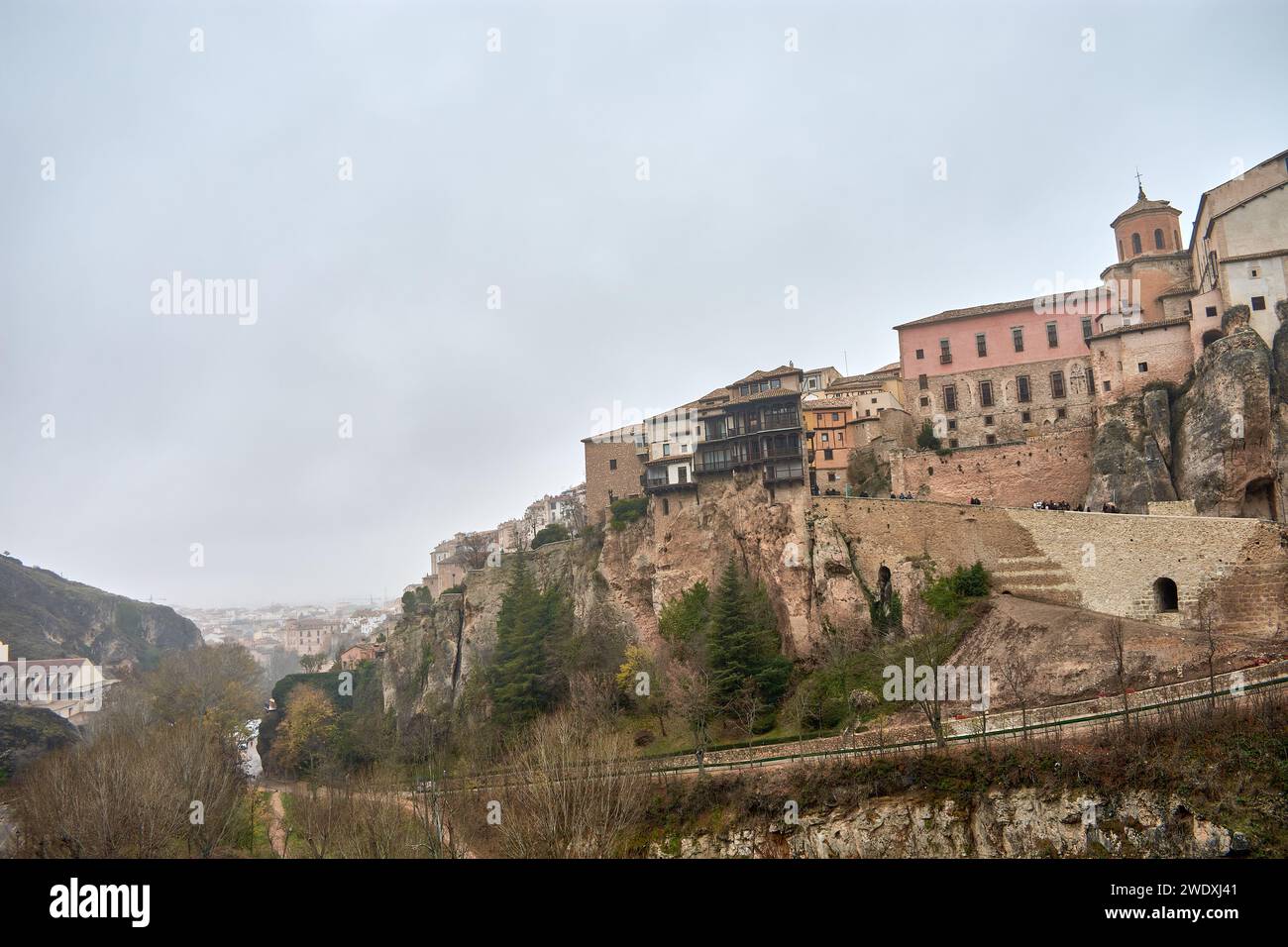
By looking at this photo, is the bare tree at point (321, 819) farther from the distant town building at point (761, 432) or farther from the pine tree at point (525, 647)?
the distant town building at point (761, 432)

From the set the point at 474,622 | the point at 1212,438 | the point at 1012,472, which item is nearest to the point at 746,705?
the point at 1012,472

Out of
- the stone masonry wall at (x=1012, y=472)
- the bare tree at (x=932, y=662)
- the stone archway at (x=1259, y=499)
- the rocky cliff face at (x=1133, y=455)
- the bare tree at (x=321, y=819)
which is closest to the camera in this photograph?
the bare tree at (x=932, y=662)

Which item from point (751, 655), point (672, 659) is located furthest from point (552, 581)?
point (751, 655)

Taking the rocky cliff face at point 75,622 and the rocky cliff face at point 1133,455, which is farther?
the rocky cliff face at point 75,622

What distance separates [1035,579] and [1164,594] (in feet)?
15.2

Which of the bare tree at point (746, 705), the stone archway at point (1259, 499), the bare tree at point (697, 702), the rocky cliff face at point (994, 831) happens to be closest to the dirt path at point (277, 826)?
the bare tree at point (697, 702)

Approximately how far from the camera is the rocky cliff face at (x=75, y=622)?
8885cm

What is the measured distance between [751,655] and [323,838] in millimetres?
17745

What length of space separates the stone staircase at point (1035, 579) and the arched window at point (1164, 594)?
2705 mm

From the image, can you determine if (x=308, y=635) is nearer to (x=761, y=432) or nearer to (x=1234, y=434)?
(x=761, y=432)

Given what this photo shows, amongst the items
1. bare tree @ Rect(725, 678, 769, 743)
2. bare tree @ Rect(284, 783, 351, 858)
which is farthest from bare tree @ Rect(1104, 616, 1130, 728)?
bare tree @ Rect(284, 783, 351, 858)

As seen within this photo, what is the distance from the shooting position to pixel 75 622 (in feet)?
334

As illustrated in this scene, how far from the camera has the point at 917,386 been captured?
48.5 metres
